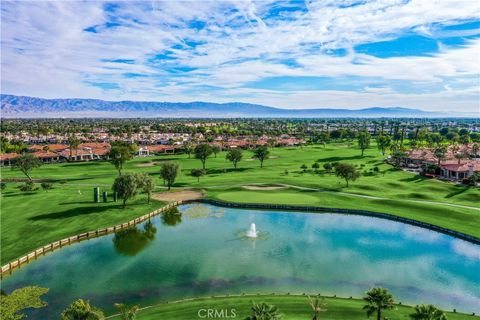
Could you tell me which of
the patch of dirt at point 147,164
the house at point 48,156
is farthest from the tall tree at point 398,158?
the house at point 48,156

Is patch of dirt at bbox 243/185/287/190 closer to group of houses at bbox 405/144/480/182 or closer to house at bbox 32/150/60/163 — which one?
group of houses at bbox 405/144/480/182

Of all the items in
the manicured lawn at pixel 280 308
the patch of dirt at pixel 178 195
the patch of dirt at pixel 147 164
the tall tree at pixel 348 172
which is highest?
the tall tree at pixel 348 172

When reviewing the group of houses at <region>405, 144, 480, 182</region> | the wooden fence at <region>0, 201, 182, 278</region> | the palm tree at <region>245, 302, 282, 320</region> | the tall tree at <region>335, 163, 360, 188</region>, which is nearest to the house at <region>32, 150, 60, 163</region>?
the wooden fence at <region>0, 201, 182, 278</region>

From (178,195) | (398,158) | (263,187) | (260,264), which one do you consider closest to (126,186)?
(178,195)

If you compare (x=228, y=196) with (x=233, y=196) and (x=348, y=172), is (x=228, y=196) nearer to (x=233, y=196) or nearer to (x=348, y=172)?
(x=233, y=196)

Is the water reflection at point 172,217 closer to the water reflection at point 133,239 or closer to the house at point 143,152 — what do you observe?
the water reflection at point 133,239

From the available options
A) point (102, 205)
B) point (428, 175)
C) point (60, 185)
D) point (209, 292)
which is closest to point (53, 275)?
point (209, 292)
